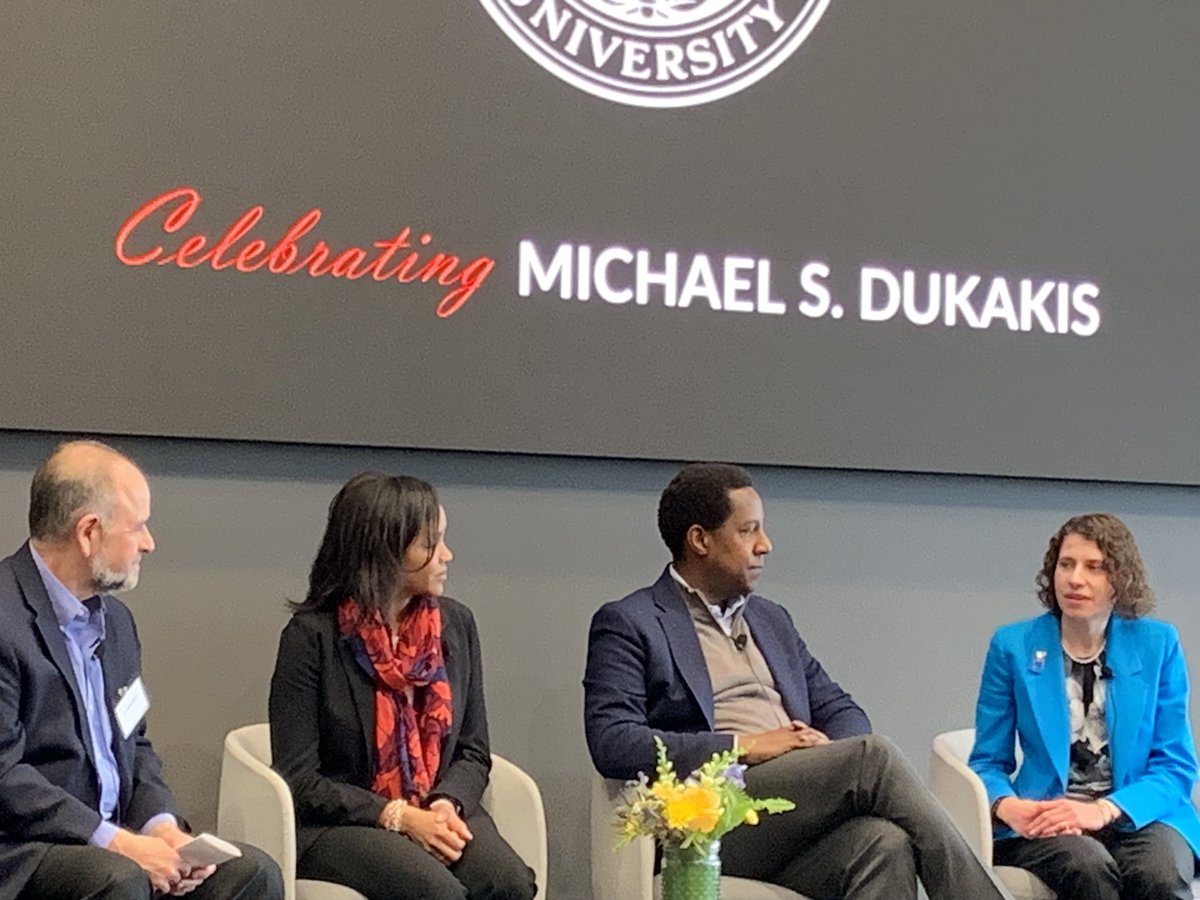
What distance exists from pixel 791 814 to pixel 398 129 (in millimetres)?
1846

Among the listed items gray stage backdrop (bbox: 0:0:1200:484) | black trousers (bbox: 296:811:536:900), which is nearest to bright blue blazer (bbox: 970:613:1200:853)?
gray stage backdrop (bbox: 0:0:1200:484)

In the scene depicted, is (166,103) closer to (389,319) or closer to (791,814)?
(389,319)

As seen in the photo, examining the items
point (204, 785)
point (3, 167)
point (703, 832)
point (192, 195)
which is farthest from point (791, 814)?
point (3, 167)

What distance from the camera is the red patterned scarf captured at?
3.36 metres

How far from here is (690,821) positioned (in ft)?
9.46

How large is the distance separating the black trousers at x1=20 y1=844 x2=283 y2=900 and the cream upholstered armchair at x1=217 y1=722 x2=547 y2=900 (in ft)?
0.68

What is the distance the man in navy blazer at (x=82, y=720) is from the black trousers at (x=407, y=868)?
273 millimetres

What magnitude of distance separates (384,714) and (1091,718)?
1.62m

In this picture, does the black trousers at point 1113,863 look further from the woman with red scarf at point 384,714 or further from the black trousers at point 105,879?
the black trousers at point 105,879

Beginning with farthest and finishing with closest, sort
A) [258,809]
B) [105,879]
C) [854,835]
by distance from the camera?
[854,835], [258,809], [105,879]

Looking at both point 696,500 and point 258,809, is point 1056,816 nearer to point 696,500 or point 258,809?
point 696,500

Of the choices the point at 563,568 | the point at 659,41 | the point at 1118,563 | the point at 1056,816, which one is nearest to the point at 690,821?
the point at 1056,816

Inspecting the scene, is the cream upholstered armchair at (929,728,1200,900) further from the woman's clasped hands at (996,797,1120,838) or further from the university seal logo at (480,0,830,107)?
the university seal logo at (480,0,830,107)

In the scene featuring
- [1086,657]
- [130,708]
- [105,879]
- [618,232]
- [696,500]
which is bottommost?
[105,879]
